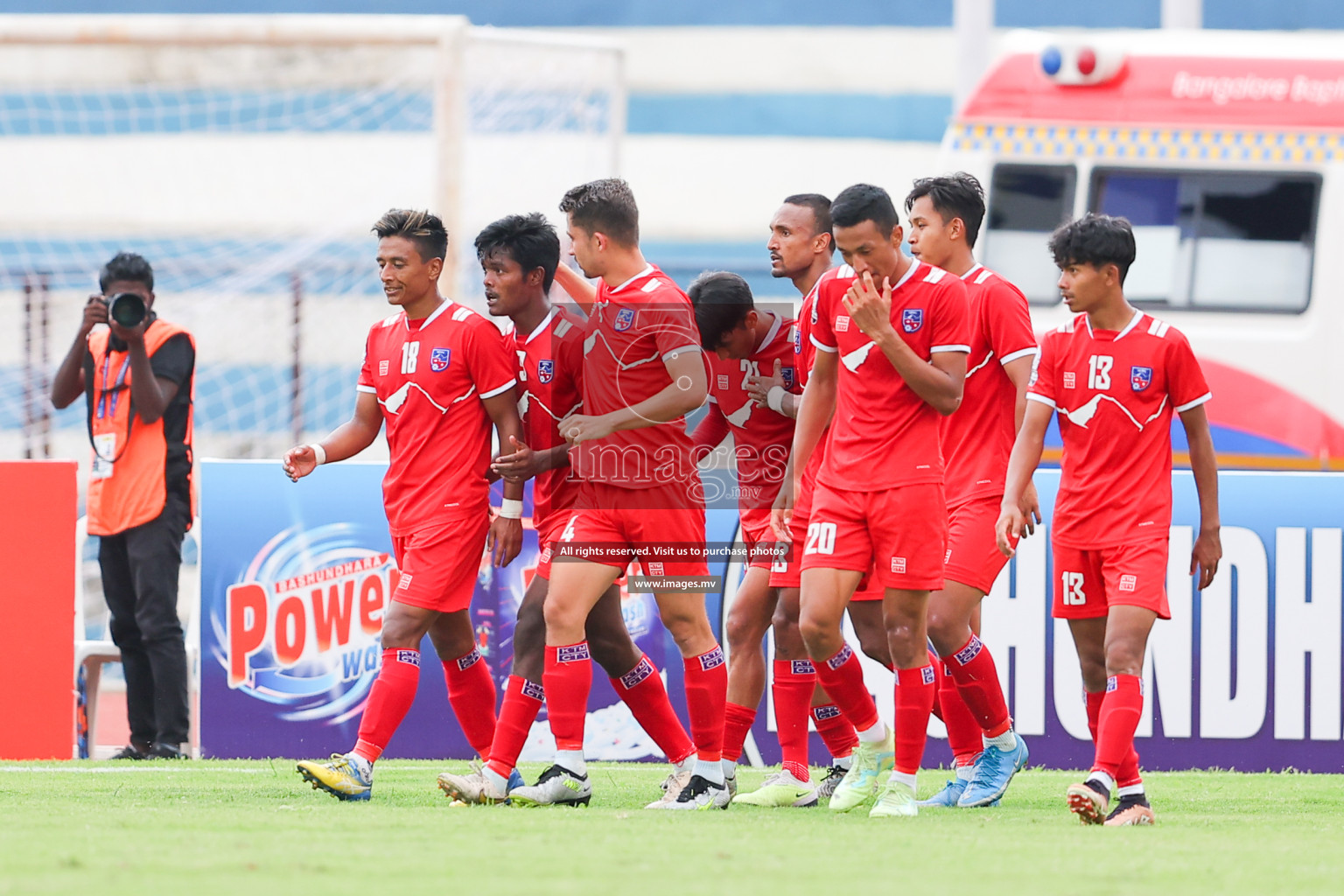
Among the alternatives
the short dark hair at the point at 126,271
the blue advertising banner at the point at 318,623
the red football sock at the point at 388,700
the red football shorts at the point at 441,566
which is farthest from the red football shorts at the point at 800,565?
the short dark hair at the point at 126,271

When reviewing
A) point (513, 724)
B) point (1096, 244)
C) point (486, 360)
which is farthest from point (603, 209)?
point (513, 724)

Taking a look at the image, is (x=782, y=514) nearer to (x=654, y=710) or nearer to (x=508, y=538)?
(x=654, y=710)

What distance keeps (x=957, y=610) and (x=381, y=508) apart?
3.08m

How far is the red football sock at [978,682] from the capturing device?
5.89 metres

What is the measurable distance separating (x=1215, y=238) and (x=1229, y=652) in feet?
16.6

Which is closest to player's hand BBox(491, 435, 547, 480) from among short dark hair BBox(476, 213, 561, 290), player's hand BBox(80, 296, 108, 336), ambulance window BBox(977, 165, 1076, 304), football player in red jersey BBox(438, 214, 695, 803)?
football player in red jersey BBox(438, 214, 695, 803)

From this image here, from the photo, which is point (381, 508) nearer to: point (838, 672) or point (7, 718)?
point (7, 718)

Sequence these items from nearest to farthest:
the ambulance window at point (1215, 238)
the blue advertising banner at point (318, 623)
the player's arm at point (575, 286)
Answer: the player's arm at point (575, 286), the blue advertising banner at point (318, 623), the ambulance window at point (1215, 238)

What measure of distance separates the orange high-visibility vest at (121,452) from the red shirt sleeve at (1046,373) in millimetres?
4206

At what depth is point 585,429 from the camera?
5441mm

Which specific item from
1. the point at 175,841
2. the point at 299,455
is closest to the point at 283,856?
the point at 175,841

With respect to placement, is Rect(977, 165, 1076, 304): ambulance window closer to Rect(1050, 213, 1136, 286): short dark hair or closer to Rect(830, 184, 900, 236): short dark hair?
Rect(1050, 213, 1136, 286): short dark hair

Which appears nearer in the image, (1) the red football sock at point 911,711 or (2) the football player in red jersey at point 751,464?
(1) the red football sock at point 911,711

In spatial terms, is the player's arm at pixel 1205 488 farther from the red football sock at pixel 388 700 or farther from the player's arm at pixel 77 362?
the player's arm at pixel 77 362
